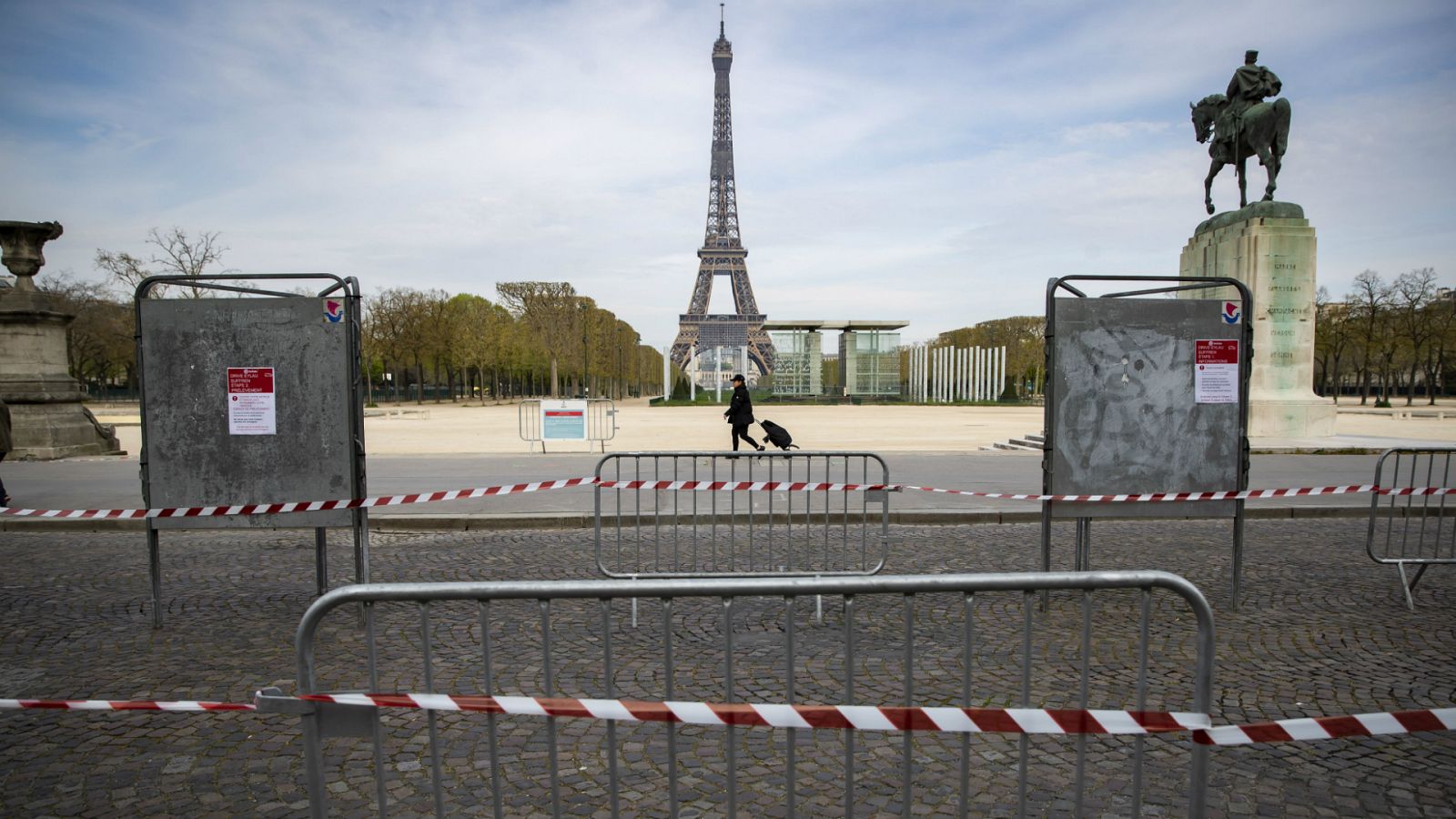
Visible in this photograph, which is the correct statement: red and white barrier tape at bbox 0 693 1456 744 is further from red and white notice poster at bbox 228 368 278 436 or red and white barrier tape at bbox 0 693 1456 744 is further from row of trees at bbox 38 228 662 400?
row of trees at bbox 38 228 662 400

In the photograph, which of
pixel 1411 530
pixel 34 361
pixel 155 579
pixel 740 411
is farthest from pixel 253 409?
pixel 34 361

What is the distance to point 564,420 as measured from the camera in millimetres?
18016

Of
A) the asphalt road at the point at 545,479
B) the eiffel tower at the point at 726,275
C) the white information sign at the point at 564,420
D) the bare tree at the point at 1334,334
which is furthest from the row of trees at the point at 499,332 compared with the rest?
the bare tree at the point at 1334,334

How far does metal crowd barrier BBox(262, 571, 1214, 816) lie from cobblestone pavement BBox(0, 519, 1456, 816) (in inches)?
0.8

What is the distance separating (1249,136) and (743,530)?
59.7 ft

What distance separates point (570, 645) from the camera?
499 cm

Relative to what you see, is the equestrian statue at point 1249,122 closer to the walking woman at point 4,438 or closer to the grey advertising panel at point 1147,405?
the grey advertising panel at point 1147,405

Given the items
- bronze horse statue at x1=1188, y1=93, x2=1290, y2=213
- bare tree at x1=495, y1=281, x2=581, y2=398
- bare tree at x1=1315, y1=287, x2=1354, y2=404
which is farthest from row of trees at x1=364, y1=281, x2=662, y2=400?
bare tree at x1=1315, y1=287, x2=1354, y2=404

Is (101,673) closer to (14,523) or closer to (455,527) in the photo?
(455,527)

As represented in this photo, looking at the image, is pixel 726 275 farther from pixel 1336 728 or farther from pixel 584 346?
pixel 1336 728

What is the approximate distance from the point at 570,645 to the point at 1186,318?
4.88 m

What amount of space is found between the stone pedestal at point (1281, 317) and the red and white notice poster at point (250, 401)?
20.7 meters

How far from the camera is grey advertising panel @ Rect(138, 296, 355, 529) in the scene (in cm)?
556

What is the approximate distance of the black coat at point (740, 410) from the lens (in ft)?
51.2
